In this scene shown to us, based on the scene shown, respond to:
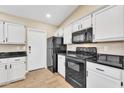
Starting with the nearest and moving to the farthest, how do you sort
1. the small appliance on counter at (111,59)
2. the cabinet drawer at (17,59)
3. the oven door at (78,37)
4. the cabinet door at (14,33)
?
1. the small appliance on counter at (111,59)
2. the oven door at (78,37)
3. the cabinet drawer at (17,59)
4. the cabinet door at (14,33)

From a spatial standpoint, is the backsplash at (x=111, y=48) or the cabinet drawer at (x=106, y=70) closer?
the cabinet drawer at (x=106, y=70)

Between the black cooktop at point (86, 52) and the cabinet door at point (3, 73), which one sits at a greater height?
the black cooktop at point (86, 52)

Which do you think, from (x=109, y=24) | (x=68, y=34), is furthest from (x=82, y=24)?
(x=109, y=24)

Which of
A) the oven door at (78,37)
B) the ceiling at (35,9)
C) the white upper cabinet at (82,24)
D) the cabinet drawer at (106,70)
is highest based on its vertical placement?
the ceiling at (35,9)

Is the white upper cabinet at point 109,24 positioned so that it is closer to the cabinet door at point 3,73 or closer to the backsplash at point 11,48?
the cabinet door at point 3,73

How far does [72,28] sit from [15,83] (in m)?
2.61

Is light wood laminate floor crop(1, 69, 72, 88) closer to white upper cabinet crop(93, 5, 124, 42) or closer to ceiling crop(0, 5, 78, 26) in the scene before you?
white upper cabinet crop(93, 5, 124, 42)

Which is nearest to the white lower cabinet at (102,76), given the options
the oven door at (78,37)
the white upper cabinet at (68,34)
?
the oven door at (78,37)

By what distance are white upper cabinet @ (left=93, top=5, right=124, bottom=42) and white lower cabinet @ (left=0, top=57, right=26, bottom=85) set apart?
2.48 m

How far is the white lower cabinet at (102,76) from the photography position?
149 centimetres

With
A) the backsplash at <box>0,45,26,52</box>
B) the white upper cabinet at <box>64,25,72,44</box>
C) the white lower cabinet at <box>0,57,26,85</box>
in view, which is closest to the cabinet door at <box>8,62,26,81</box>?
the white lower cabinet at <box>0,57,26,85</box>

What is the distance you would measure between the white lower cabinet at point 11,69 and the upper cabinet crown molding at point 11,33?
0.67 m
